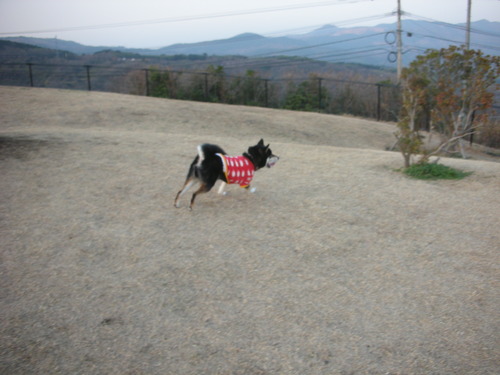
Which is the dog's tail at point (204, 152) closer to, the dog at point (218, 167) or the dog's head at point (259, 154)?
the dog at point (218, 167)

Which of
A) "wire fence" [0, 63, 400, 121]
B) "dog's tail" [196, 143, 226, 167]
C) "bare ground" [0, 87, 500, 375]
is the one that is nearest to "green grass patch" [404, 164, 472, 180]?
"bare ground" [0, 87, 500, 375]

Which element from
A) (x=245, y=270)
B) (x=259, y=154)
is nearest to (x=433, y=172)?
(x=259, y=154)

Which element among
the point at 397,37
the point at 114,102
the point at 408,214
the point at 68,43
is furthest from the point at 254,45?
the point at 408,214

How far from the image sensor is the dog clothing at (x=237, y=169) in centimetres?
593

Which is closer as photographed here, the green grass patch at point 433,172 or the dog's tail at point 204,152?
the dog's tail at point 204,152

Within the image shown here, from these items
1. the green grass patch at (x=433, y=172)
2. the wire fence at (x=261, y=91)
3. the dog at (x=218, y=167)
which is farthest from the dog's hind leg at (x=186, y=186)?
the wire fence at (x=261, y=91)

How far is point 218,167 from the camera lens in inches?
231

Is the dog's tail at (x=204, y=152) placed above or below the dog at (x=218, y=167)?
above

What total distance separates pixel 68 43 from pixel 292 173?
11463cm

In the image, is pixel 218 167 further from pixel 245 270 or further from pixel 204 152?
pixel 245 270

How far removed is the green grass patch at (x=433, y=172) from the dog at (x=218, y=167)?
10.8 ft

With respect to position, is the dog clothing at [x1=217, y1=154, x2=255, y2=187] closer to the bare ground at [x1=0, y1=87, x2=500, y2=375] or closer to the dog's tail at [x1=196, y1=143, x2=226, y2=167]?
the dog's tail at [x1=196, y1=143, x2=226, y2=167]

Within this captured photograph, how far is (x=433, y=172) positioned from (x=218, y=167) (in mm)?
4527

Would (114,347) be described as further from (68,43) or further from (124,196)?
Result: (68,43)
